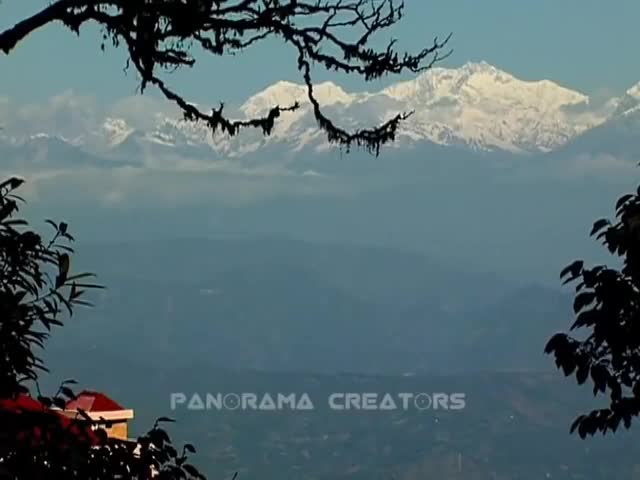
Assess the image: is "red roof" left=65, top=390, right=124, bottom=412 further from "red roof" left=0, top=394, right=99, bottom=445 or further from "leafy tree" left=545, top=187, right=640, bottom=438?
"leafy tree" left=545, top=187, right=640, bottom=438

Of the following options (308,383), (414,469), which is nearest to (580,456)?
(414,469)

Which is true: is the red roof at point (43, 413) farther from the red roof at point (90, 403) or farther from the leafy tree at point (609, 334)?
the leafy tree at point (609, 334)

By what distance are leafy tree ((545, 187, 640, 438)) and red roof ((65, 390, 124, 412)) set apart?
178 centimetres

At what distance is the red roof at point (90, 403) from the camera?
6262mm

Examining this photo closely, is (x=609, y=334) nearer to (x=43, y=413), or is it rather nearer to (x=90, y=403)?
(x=43, y=413)

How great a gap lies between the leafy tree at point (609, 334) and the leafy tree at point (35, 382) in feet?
4.95

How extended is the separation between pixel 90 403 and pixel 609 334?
13.9 ft

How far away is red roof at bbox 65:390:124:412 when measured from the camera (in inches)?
247

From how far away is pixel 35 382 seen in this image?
18.7ft

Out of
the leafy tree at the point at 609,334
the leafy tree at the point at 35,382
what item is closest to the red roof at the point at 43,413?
the leafy tree at the point at 35,382

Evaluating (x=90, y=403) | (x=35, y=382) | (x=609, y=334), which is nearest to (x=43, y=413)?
(x=35, y=382)

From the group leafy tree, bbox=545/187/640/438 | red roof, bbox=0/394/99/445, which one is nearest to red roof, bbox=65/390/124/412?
red roof, bbox=0/394/99/445

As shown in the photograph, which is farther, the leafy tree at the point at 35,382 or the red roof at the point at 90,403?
the red roof at the point at 90,403

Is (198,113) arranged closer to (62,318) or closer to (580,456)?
(62,318)
